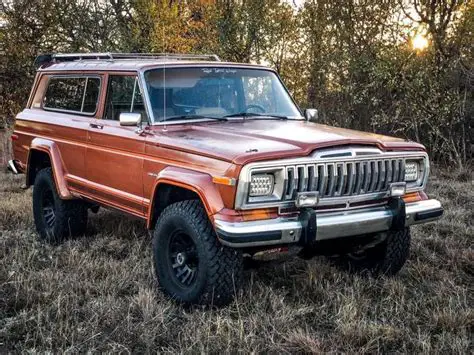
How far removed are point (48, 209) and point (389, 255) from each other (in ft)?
11.6

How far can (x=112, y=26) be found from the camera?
14102 millimetres

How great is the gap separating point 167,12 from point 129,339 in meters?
10.4

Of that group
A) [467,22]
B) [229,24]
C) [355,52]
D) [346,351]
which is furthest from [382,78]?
[346,351]

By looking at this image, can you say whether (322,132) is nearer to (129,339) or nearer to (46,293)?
(129,339)

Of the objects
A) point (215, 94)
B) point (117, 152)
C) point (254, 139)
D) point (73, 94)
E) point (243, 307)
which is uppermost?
point (215, 94)

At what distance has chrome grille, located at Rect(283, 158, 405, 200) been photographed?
3.87 meters

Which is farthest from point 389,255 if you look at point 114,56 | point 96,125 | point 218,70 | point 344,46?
point 344,46

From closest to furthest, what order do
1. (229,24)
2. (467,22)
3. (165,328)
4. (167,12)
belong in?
(165,328)
(467,22)
(229,24)
(167,12)

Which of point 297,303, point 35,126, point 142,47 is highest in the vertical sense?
point 142,47

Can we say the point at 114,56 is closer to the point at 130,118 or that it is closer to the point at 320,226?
the point at 130,118

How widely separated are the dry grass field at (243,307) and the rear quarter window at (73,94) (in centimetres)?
134

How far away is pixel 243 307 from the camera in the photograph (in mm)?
4172

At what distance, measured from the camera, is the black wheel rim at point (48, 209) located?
247 inches

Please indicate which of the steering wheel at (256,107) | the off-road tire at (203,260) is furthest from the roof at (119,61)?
the off-road tire at (203,260)
